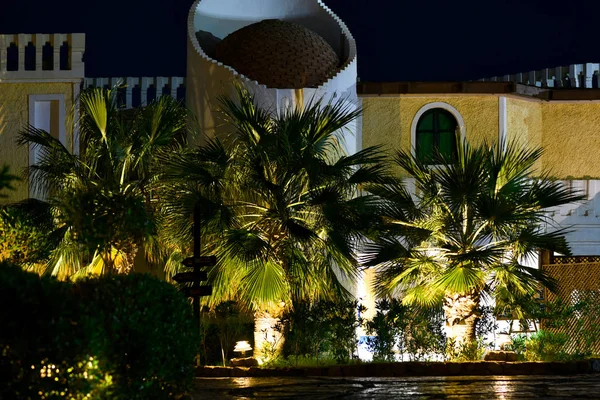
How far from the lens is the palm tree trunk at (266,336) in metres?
18.9

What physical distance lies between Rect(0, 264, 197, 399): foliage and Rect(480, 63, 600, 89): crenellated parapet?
2065 centimetres

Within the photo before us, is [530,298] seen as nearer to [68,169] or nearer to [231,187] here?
[231,187]

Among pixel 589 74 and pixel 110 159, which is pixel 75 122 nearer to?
pixel 110 159

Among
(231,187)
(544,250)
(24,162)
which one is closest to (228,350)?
(231,187)

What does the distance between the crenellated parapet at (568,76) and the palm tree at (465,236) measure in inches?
455

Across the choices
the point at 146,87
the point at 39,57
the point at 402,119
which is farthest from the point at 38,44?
the point at 402,119

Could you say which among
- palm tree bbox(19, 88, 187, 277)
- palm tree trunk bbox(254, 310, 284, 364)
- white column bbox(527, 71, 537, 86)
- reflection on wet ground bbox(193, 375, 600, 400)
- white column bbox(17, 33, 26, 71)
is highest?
white column bbox(527, 71, 537, 86)

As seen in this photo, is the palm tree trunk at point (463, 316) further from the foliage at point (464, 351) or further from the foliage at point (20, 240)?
the foliage at point (20, 240)

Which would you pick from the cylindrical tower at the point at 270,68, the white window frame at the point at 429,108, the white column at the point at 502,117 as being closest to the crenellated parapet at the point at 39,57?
the cylindrical tower at the point at 270,68

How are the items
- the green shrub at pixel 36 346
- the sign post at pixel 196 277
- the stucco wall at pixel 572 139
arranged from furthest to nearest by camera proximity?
the stucco wall at pixel 572 139
the sign post at pixel 196 277
the green shrub at pixel 36 346

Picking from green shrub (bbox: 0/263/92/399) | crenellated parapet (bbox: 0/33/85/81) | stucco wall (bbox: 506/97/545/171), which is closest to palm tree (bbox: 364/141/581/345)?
stucco wall (bbox: 506/97/545/171)

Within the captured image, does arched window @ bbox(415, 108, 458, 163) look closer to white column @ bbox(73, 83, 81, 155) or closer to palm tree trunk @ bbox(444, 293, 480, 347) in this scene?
palm tree trunk @ bbox(444, 293, 480, 347)

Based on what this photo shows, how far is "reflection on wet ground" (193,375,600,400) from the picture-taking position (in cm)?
1438

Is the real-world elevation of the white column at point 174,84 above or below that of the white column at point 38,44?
above
